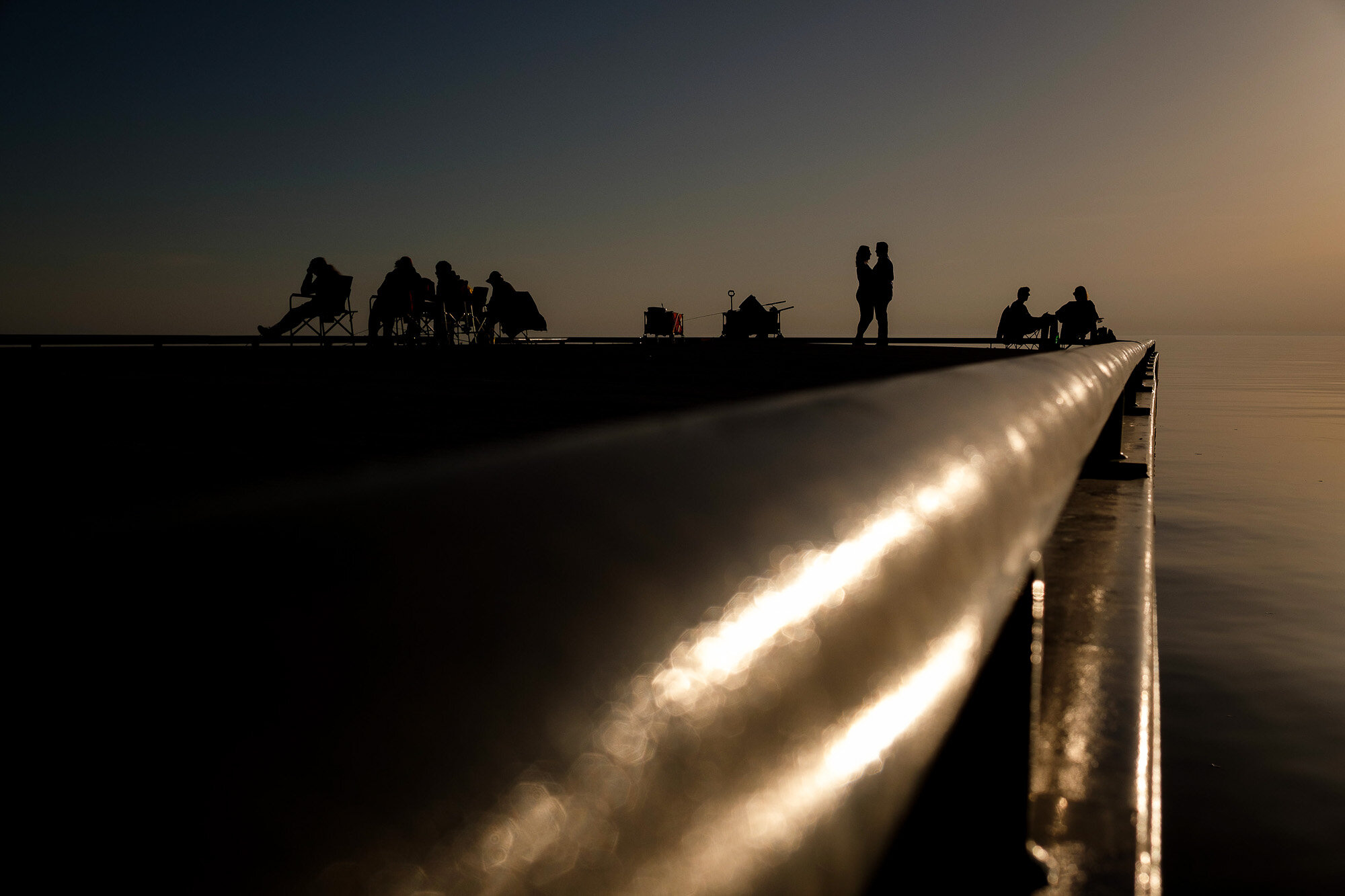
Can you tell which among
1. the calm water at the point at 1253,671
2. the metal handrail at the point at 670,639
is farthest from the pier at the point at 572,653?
the calm water at the point at 1253,671

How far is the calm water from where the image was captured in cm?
156

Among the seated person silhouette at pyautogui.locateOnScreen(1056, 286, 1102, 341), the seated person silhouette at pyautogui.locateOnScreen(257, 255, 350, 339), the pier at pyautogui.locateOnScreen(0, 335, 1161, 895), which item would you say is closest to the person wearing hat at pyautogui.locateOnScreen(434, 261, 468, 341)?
the seated person silhouette at pyautogui.locateOnScreen(257, 255, 350, 339)

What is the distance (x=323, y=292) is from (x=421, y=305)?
283cm

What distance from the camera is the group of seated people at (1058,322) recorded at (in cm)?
1201

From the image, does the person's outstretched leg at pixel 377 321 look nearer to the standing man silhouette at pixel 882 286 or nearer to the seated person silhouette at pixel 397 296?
the seated person silhouette at pixel 397 296

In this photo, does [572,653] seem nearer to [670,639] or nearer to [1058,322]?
[670,639]

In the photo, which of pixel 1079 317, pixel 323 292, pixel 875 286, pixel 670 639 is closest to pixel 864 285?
pixel 875 286

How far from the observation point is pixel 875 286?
12.4 metres

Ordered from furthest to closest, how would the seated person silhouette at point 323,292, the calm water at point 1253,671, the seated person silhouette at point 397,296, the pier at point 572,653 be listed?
the seated person silhouette at point 323,292 → the seated person silhouette at point 397,296 → the calm water at point 1253,671 → the pier at point 572,653

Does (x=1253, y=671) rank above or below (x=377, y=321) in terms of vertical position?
below

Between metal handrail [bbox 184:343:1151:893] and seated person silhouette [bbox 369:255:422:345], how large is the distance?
40.3 ft

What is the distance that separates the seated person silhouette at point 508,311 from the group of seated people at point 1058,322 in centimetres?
777

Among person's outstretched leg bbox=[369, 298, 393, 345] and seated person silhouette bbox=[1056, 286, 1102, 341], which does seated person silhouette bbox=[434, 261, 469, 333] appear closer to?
person's outstretched leg bbox=[369, 298, 393, 345]

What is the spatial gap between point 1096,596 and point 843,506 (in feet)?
4.36
